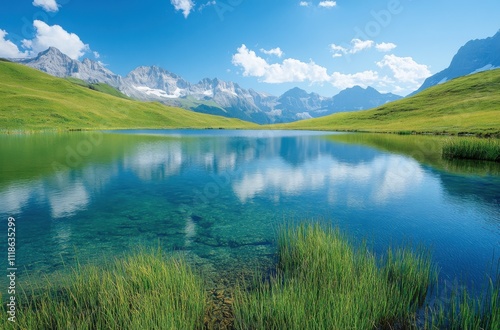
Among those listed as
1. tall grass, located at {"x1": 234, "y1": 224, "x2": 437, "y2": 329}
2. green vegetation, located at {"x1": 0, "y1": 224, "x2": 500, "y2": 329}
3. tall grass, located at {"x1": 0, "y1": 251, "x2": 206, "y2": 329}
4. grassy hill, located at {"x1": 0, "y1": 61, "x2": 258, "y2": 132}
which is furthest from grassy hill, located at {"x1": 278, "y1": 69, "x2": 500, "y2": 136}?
grassy hill, located at {"x1": 0, "y1": 61, "x2": 258, "y2": 132}

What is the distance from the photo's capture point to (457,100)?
134 m

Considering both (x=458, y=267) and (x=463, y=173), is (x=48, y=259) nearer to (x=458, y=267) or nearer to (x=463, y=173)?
(x=458, y=267)

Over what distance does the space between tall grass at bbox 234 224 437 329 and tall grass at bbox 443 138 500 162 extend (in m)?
42.2

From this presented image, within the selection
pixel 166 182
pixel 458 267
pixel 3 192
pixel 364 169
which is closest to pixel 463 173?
pixel 364 169

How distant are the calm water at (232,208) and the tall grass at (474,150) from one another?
158 inches

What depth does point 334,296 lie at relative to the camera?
7.79m

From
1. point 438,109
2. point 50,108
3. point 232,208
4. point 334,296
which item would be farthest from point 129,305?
point 50,108

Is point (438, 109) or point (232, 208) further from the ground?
point (438, 109)

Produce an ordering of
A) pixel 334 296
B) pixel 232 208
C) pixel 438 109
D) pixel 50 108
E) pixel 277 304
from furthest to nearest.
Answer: pixel 50 108 → pixel 438 109 → pixel 232 208 → pixel 334 296 → pixel 277 304

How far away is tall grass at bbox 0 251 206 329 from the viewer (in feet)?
21.6

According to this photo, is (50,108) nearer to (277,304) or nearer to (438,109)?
(277,304)

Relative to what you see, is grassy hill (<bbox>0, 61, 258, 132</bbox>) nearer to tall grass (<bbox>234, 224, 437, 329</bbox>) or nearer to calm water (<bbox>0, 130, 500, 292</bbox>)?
calm water (<bbox>0, 130, 500, 292</bbox>)

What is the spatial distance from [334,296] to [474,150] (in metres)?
48.1

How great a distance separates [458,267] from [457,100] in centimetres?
15895
